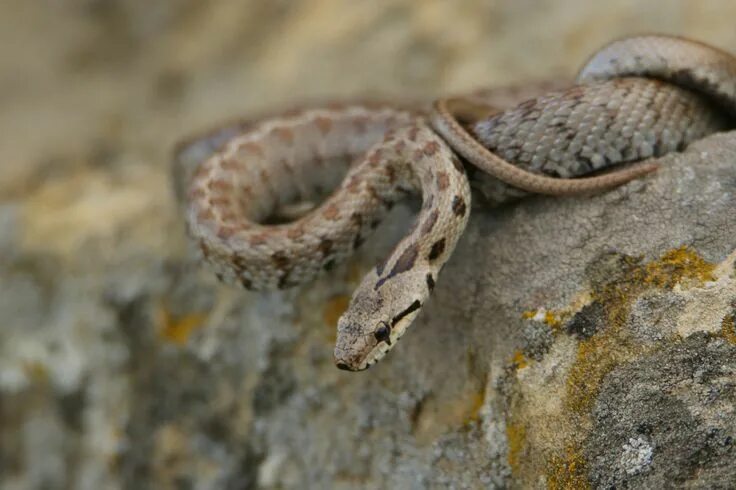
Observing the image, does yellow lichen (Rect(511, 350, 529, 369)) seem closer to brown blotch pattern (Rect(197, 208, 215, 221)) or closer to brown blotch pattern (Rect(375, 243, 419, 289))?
brown blotch pattern (Rect(375, 243, 419, 289))

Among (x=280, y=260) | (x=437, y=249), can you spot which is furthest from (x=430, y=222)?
(x=280, y=260)

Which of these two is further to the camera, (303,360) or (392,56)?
(392,56)

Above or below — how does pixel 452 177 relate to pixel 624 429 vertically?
above

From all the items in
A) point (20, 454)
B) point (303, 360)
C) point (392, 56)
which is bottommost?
point (20, 454)

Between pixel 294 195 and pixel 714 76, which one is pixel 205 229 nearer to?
pixel 294 195

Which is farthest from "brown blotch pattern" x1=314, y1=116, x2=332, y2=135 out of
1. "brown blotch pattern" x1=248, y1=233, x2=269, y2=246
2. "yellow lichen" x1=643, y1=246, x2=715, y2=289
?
"yellow lichen" x1=643, y1=246, x2=715, y2=289

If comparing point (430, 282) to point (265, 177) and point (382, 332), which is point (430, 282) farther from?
point (265, 177)

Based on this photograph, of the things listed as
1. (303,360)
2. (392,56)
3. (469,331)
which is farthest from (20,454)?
(392,56)
